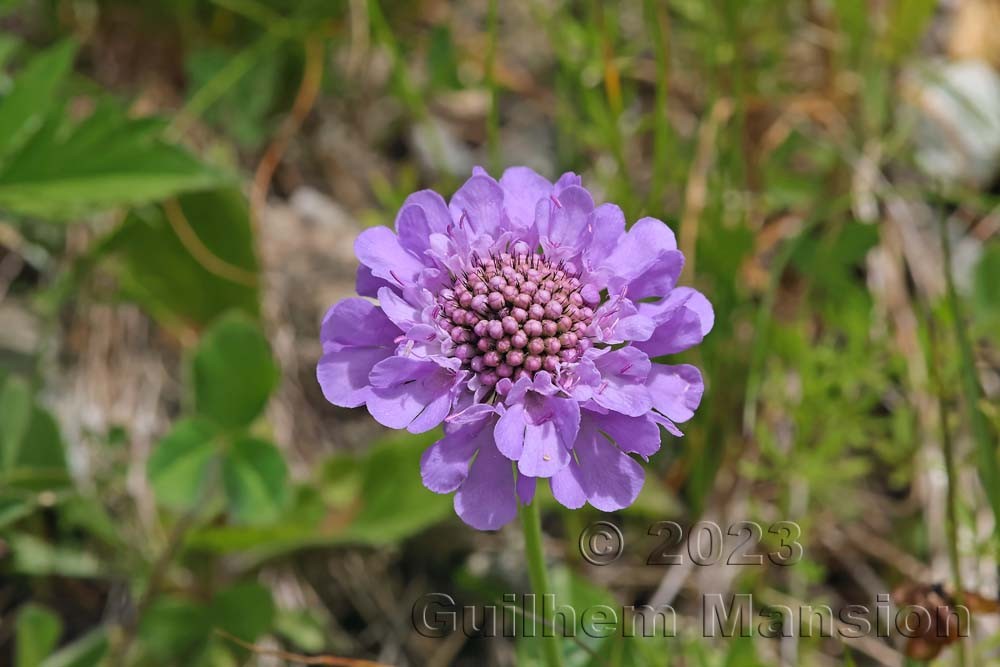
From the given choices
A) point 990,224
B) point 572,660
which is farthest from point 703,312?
point 990,224

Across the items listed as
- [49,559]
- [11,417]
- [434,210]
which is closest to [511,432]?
[434,210]

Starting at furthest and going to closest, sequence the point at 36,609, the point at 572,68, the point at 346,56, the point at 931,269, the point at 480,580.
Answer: the point at 346,56, the point at 931,269, the point at 572,68, the point at 480,580, the point at 36,609

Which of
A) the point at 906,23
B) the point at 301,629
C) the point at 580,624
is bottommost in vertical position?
the point at 301,629

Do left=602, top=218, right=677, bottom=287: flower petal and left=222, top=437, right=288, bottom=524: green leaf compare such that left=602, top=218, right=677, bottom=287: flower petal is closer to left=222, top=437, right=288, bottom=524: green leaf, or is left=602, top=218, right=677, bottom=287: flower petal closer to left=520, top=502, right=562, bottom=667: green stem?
left=520, top=502, right=562, bottom=667: green stem

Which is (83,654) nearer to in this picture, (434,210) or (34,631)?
(34,631)

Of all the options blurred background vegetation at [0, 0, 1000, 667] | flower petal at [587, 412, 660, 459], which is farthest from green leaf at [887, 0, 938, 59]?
flower petal at [587, 412, 660, 459]

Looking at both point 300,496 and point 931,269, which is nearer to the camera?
point 300,496

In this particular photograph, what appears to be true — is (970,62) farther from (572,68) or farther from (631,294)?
(631,294)
